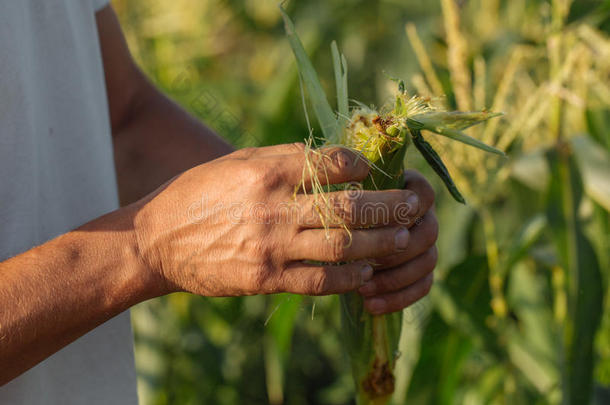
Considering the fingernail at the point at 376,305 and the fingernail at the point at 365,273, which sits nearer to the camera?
the fingernail at the point at 365,273

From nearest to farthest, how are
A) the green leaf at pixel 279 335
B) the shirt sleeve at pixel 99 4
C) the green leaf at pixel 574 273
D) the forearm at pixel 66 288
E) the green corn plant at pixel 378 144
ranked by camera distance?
1. the forearm at pixel 66 288
2. the green corn plant at pixel 378 144
3. the shirt sleeve at pixel 99 4
4. the green leaf at pixel 574 273
5. the green leaf at pixel 279 335

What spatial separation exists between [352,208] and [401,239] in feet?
0.30

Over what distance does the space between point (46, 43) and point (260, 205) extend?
0.48 meters

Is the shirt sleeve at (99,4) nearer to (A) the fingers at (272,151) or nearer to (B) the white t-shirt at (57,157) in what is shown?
(B) the white t-shirt at (57,157)

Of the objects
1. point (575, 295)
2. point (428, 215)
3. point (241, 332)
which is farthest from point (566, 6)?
point (241, 332)

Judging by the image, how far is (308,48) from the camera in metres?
2.29

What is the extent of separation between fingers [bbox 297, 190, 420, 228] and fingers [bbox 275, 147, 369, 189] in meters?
0.02

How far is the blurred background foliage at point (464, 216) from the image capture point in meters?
1.41

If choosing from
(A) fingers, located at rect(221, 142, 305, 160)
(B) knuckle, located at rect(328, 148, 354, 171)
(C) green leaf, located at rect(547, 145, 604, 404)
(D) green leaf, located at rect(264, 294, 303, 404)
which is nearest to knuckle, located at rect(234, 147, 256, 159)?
(A) fingers, located at rect(221, 142, 305, 160)

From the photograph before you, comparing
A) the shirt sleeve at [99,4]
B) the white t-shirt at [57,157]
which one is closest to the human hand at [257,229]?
the white t-shirt at [57,157]

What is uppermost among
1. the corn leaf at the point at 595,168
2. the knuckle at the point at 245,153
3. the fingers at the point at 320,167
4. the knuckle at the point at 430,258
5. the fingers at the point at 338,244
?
the knuckle at the point at 245,153

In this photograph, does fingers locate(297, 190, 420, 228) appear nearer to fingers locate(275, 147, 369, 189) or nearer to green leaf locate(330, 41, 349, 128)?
fingers locate(275, 147, 369, 189)

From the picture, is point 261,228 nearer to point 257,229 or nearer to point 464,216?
point 257,229

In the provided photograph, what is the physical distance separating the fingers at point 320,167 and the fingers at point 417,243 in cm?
17
